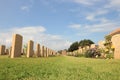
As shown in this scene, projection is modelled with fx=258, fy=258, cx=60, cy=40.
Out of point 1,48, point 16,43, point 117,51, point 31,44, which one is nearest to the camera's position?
point 117,51

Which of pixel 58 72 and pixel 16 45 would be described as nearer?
pixel 58 72

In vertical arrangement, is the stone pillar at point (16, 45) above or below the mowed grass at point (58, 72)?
above

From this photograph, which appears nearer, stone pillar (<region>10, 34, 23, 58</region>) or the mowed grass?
the mowed grass

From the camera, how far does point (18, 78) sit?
20.3 ft

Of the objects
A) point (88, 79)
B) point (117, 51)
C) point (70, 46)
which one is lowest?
point (88, 79)

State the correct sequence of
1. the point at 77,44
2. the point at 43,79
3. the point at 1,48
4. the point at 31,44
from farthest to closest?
the point at 77,44, the point at 1,48, the point at 31,44, the point at 43,79

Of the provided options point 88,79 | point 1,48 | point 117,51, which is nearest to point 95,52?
point 117,51

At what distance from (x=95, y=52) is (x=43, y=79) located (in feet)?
97.8

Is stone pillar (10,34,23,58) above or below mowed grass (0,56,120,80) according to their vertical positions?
above

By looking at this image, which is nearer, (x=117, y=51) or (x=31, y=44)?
(x=117, y=51)

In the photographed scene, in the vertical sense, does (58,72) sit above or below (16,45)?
below

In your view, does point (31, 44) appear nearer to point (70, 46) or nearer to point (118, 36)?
point (118, 36)

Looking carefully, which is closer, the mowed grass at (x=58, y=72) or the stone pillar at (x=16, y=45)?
the mowed grass at (x=58, y=72)

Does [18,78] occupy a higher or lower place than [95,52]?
lower
